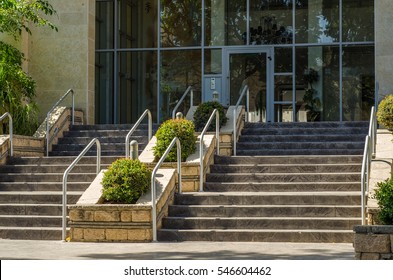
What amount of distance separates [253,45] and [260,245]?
50.0 ft

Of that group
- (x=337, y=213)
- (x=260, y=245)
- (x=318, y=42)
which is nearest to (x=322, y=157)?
(x=337, y=213)

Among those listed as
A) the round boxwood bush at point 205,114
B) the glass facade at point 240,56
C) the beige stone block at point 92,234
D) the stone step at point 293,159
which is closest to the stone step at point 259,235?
the beige stone block at point 92,234

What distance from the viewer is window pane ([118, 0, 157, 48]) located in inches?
1136

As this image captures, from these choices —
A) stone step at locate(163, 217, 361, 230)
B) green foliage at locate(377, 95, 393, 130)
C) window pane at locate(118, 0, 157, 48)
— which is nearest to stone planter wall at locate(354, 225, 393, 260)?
stone step at locate(163, 217, 361, 230)

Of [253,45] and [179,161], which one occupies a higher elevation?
[253,45]

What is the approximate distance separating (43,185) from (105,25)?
487 inches

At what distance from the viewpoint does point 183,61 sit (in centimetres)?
2845

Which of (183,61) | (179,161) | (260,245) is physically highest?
(183,61)

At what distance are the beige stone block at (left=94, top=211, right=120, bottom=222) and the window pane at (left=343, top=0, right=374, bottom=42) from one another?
598 inches

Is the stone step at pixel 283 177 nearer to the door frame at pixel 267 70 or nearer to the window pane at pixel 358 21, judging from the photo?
the door frame at pixel 267 70

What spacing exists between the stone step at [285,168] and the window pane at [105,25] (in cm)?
1215

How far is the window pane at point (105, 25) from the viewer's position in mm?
28656
